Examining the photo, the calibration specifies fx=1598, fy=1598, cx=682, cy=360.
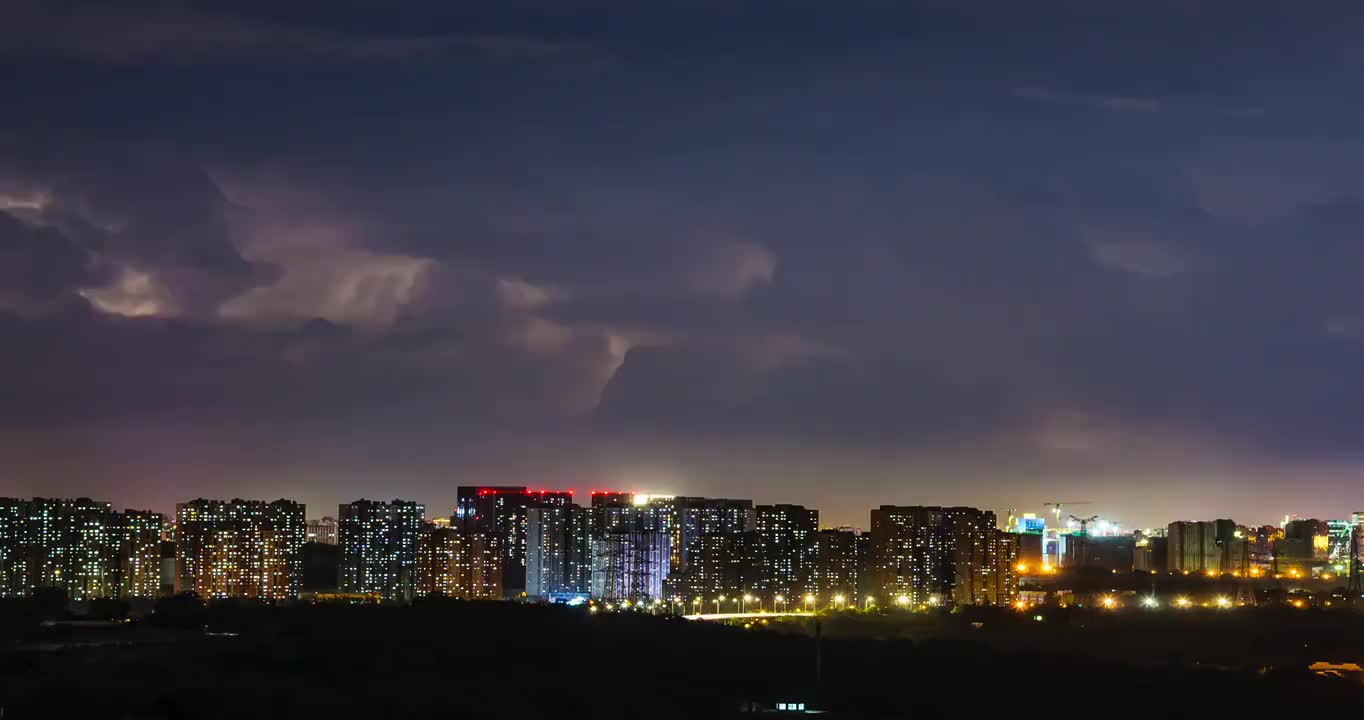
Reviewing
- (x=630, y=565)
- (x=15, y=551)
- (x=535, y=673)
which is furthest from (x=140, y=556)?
(x=535, y=673)

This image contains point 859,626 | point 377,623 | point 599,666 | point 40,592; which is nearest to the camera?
point 599,666

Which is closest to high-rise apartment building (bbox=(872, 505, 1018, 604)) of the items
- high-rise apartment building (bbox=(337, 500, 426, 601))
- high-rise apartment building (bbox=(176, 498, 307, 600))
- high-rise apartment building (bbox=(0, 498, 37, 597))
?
high-rise apartment building (bbox=(337, 500, 426, 601))

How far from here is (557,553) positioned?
153m

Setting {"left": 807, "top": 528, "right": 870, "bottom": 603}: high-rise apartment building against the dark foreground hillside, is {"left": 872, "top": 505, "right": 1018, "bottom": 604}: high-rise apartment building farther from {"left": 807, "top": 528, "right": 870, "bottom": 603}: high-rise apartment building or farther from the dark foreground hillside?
the dark foreground hillside

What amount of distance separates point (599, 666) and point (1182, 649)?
63001mm

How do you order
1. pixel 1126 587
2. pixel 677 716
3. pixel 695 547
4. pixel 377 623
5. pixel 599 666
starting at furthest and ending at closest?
Answer: pixel 1126 587, pixel 695 547, pixel 377 623, pixel 599 666, pixel 677 716

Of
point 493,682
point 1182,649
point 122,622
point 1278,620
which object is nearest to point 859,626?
point 1182,649

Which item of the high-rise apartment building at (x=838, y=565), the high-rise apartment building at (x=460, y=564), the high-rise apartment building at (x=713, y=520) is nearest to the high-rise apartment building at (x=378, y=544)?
the high-rise apartment building at (x=460, y=564)

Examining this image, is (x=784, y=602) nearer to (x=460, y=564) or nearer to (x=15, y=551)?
(x=460, y=564)

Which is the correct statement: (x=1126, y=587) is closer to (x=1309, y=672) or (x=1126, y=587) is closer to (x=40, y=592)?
(x=1309, y=672)

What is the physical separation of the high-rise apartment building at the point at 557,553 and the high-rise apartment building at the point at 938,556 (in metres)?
28.5

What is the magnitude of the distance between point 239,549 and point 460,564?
66.9 feet

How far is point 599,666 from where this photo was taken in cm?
6397

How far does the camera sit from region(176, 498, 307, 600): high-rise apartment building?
14000 centimetres
